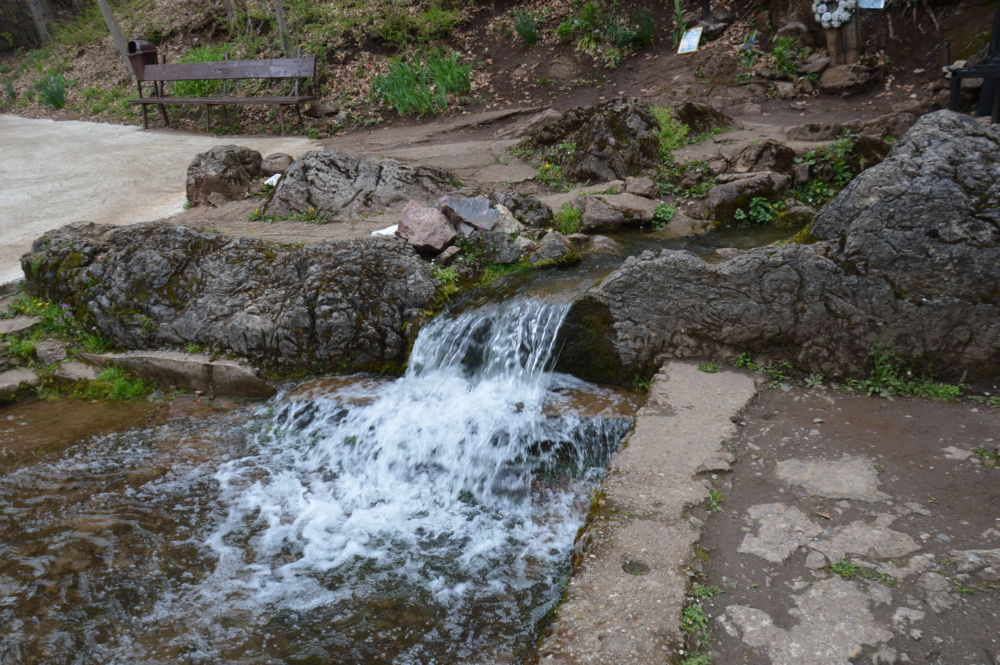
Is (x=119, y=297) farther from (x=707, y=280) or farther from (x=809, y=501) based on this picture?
(x=809, y=501)

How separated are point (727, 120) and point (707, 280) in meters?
4.92

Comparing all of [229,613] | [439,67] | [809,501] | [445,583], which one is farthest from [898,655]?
[439,67]

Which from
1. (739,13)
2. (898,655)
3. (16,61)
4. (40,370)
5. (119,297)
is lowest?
(898,655)

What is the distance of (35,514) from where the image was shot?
3686mm

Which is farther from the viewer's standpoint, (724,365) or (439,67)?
(439,67)

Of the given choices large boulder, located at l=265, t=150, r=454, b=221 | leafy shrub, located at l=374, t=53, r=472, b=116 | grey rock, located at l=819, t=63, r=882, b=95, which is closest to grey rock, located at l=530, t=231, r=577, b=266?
large boulder, located at l=265, t=150, r=454, b=221

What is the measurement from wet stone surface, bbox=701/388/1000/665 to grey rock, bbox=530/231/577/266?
7.04ft

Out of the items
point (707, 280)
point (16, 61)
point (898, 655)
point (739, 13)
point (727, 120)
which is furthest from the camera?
point (16, 61)

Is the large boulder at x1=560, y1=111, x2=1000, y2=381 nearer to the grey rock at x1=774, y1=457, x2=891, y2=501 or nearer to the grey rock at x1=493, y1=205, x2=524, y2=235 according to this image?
the grey rock at x1=774, y1=457, x2=891, y2=501

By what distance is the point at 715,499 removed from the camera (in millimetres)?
2820

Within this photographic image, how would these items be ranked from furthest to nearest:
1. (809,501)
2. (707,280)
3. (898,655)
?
1. (707,280)
2. (809,501)
3. (898,655)

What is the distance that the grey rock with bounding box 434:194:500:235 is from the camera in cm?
550

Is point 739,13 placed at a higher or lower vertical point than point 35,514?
higher

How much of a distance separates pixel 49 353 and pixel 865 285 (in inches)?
227
